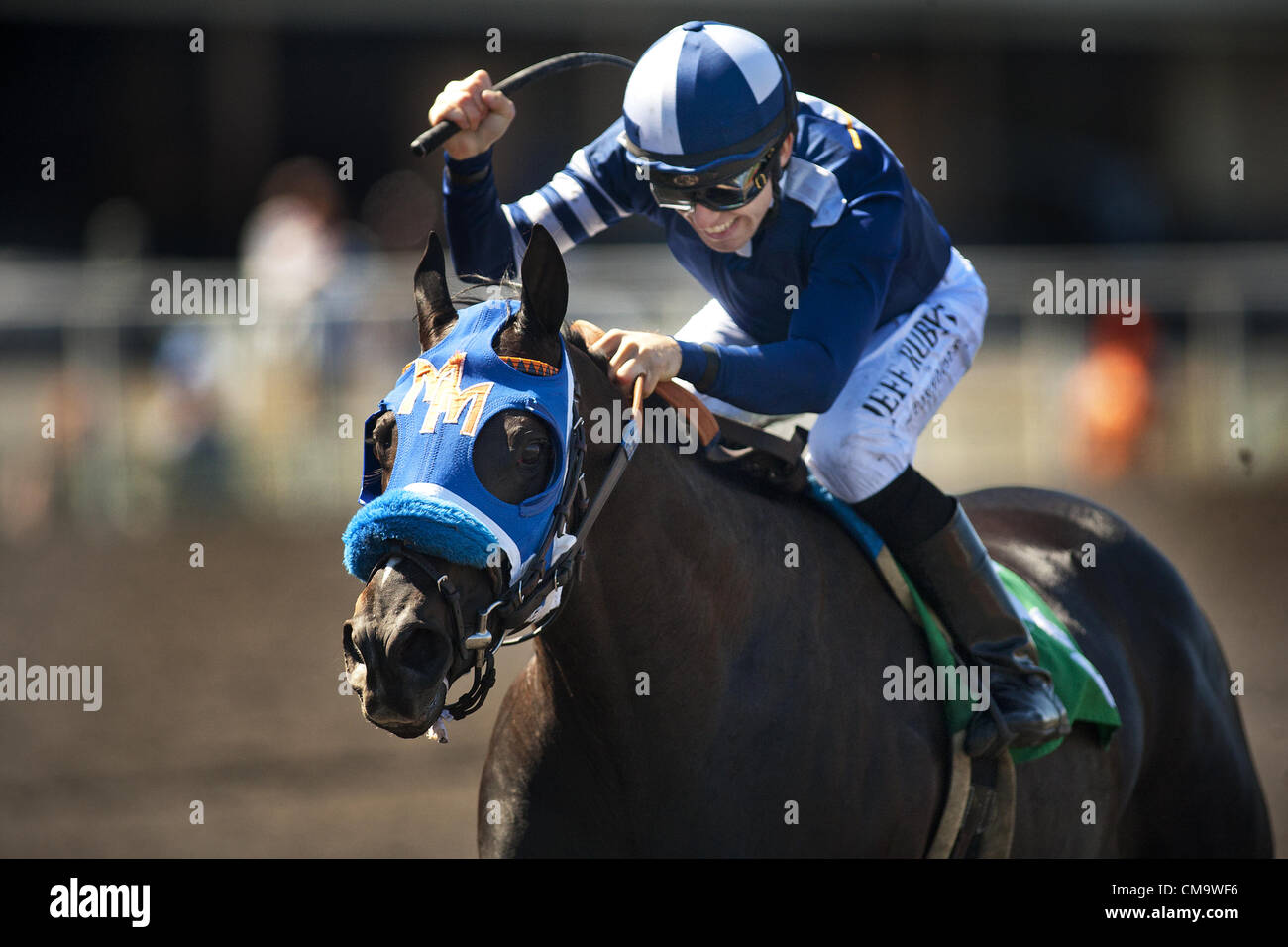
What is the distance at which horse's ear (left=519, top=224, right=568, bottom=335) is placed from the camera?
2838mm

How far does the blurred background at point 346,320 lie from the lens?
26.0ft

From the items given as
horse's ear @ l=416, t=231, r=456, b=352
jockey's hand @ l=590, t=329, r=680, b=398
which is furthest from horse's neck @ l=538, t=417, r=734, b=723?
horse's ear @ l=416, t=231, r=456, b=352

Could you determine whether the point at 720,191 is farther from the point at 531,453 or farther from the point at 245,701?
the point at 245,701

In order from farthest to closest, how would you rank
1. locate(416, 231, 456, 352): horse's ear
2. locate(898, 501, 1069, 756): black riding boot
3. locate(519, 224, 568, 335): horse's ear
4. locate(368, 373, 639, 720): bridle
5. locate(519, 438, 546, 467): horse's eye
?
locate(898, 501, 1069, 756): black riding boot < locate(416, 231, 456, 352): horse's ear < locate(519, 224, 568, 335): horse's ear < locate(519, 438, 546, 467): horse's eye < locate(368, 373, 639, 720): bridle

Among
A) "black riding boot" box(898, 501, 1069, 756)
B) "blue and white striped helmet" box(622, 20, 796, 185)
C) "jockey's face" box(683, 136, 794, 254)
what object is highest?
"blue and white striped helmet" box(622, 20, 796, 185)

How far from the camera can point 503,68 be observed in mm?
17766

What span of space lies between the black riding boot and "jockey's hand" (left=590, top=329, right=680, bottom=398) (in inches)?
41.0

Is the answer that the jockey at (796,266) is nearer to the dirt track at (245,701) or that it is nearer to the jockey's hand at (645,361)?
the jockey's hand at (645,361)

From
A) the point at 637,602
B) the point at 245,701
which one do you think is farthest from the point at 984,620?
the point at 245,701

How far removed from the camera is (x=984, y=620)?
372 centimetres

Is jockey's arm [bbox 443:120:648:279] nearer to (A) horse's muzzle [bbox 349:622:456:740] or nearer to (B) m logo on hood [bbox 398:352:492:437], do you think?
(B) m logo on hood [bbox 398:352:492:437]

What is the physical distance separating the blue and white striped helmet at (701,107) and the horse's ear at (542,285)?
53cm

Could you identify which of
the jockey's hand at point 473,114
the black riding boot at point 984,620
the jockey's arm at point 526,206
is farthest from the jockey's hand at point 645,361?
the black riding boot at point 984,620
